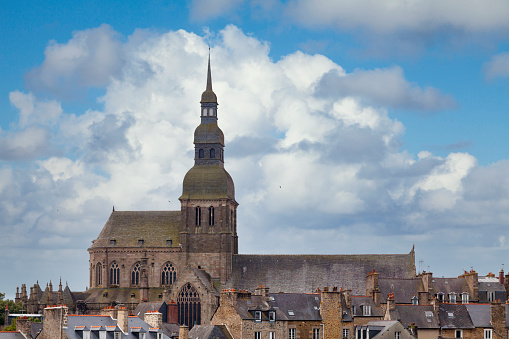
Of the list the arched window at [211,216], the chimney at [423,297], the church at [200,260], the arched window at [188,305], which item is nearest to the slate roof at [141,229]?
the church at [200,260]

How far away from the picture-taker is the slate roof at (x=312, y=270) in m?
121

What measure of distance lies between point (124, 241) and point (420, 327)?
146 feet

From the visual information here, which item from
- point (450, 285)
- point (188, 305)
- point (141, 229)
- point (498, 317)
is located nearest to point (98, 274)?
point (141, 229)

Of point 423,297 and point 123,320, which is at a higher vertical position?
point 423,297

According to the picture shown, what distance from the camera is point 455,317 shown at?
96125mm

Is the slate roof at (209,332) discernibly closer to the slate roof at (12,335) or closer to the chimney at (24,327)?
the chimney at (24,327)

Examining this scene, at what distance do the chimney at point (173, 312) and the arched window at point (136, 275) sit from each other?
10690mm

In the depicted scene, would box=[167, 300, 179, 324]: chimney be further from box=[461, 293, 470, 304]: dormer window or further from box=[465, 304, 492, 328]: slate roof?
box=[465, 304, 492, 328]: slate roof

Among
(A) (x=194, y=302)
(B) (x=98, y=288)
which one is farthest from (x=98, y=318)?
(B) (x=98, y=288)

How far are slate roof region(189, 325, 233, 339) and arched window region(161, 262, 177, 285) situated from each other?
35.8 meters

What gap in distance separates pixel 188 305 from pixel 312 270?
14951mm

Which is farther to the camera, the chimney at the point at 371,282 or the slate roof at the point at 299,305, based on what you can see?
the chimney at the point at 371,282

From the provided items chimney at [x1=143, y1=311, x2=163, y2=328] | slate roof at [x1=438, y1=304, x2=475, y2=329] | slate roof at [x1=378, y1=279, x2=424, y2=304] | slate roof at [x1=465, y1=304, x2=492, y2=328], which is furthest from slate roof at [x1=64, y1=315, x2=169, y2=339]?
slate roof at [x1=378, y1=279, x2=424, y2=304]

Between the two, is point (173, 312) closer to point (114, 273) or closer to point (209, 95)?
point (114, 273)
